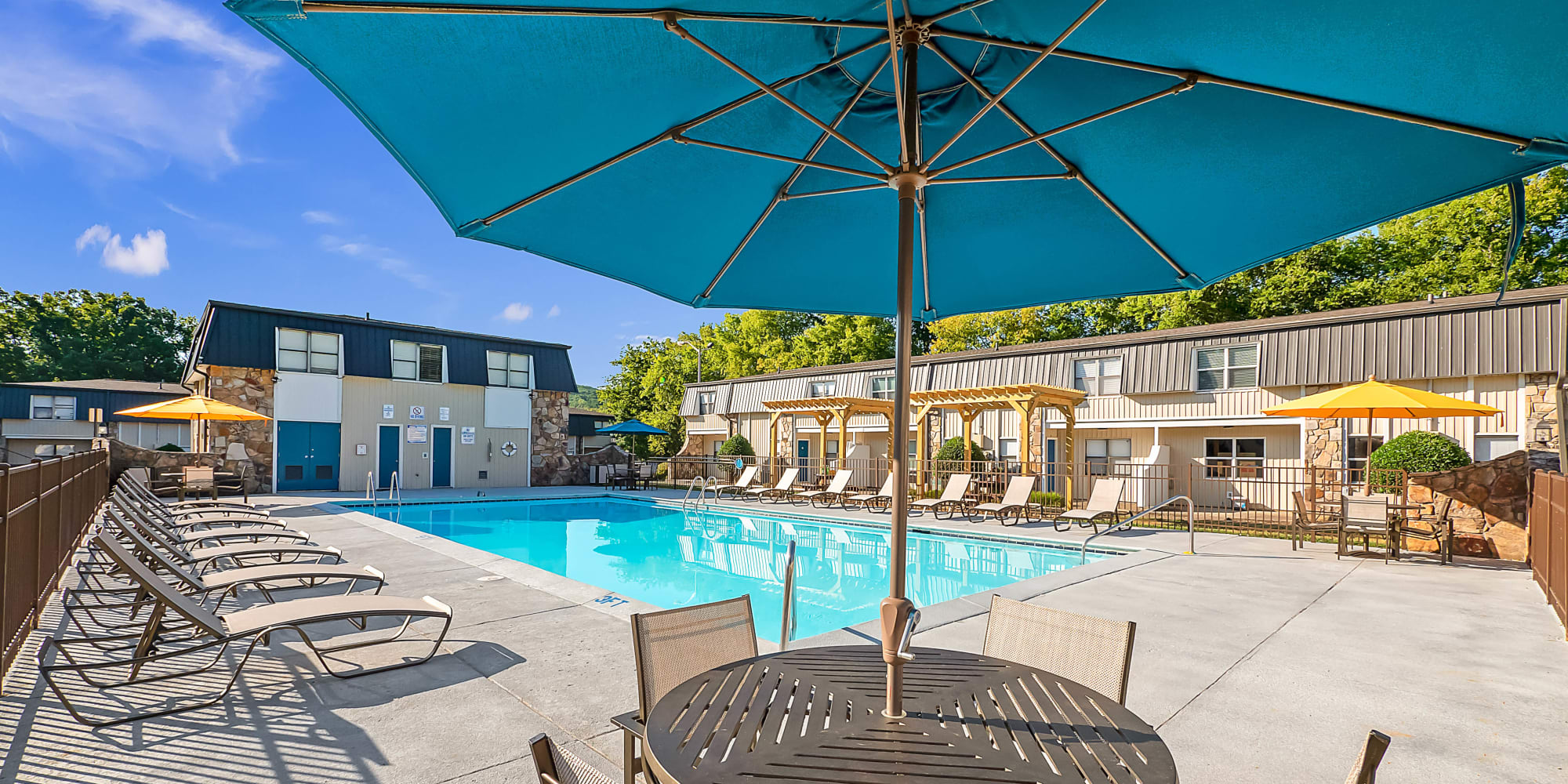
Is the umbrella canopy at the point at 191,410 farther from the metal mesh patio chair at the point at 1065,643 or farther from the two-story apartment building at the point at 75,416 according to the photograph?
the two-story apartment building at the point at 75,416

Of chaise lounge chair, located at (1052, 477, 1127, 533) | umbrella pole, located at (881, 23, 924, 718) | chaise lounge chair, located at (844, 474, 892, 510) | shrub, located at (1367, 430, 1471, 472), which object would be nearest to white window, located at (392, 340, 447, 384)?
chaise lounge chair, located at (844, 474, 892, 510)

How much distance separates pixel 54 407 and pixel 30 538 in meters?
37.3

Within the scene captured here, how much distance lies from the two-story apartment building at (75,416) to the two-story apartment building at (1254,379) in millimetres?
29288

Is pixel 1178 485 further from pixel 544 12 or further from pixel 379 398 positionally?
pixel 379 398

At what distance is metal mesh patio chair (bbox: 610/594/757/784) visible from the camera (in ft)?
7.46

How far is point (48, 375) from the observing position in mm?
38500

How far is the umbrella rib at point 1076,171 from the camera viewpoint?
2.66m

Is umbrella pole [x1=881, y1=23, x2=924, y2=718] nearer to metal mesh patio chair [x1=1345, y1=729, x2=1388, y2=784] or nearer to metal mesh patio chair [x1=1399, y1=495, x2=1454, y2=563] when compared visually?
metal mesh patio chair [x1=1345, y1=729, x2=1388, y2=784]

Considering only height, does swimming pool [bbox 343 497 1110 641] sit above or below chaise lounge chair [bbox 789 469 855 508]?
below

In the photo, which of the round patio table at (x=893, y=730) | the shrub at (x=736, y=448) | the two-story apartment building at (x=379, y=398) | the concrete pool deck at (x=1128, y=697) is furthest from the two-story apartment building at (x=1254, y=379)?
the round patio table at (x=893, y=730)

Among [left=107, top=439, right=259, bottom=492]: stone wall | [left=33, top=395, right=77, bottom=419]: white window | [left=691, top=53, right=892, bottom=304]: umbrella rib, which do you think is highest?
[left=691, top=53, right=892, bottom=304]: umbrella rib

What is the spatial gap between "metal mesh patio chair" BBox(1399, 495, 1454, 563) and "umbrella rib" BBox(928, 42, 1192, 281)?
25.4 feet

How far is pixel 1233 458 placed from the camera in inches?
686

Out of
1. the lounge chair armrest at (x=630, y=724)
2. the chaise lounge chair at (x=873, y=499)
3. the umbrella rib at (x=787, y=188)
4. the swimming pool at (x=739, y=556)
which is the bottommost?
the swimming pool at (x=739, y=556)
